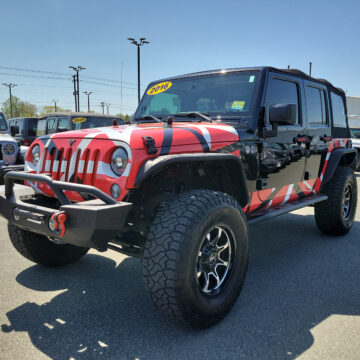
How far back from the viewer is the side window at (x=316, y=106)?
438cm

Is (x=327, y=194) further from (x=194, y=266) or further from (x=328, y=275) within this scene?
(x=194, y=266)

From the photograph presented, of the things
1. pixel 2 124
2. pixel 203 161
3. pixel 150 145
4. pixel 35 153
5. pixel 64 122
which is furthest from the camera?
pixel 64 122

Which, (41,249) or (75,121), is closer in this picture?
(41,249)

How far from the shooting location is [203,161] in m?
2.85

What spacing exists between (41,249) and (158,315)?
1342 millimetres

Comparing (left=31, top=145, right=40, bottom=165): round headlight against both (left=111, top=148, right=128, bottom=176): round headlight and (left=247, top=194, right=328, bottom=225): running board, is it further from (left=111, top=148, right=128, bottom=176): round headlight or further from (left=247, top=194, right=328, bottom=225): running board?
(left=247, top=194, right=328, bottom=225): running board

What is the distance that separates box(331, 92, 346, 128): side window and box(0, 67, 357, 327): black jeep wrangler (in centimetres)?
86

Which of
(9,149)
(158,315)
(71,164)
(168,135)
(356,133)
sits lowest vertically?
(158,315)

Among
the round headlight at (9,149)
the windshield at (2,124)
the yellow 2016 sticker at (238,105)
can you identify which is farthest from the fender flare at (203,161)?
the windshield at (2,124)

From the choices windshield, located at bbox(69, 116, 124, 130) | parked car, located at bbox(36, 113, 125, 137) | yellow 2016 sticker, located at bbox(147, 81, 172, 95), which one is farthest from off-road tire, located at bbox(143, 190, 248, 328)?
windshield, located at bbox(69, 116, 124, 130)

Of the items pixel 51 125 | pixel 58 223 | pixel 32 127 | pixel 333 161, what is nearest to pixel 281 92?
pixel 333 161

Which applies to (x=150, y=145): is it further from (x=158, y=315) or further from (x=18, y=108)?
(x=18, y=108)

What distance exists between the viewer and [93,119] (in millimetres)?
10766

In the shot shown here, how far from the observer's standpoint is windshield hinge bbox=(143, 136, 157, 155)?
245cm
